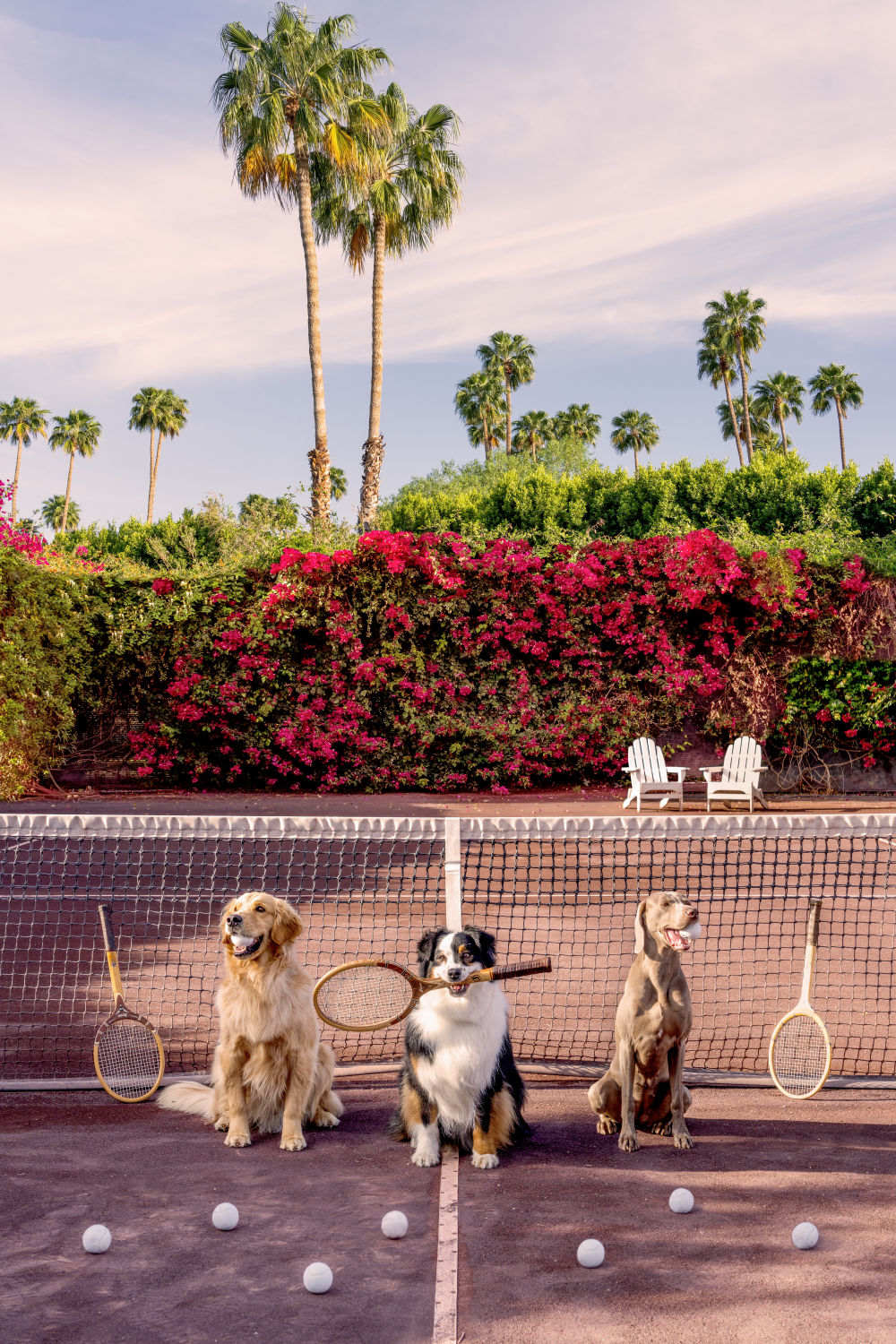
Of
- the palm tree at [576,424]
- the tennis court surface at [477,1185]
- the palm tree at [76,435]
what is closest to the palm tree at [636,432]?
the palm tree at [576,424]

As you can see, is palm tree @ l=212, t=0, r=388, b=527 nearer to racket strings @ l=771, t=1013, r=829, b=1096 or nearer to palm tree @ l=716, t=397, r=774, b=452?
racket strings @ l=771, t=1013, r=829, b=1096

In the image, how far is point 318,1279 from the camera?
3439mm

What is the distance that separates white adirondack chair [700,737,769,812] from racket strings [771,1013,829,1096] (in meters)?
10.6

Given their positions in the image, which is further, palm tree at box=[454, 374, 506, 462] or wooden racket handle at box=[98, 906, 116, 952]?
palm tree at box=[454, 374, 506, 462]

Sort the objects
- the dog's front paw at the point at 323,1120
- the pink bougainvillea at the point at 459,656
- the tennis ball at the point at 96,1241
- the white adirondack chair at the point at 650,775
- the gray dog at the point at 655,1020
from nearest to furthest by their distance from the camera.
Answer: the tennis ball at the point at 96,1241
the gray dog at the point at 655,1020
the dog's front paw at the point at 323,1120
the white adirondack chair at the point at 650,775
the pink bougainvillea at the point at 459,656

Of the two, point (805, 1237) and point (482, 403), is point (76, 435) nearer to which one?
point (482, 403)

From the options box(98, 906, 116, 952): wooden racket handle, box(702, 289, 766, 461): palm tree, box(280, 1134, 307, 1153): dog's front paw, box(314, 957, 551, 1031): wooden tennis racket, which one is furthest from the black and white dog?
box(702, 289, 766, 461): palm tree

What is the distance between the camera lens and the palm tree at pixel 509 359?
60.0m

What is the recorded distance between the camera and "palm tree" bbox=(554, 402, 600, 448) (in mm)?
65875

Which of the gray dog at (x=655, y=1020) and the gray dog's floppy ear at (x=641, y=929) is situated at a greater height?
the gray dog's floppy ear at (x=641, y=929)

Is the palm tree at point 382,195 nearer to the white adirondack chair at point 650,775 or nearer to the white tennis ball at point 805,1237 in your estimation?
the white adirondack chair at point 650,775

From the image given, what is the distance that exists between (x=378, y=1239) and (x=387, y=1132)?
1010mm

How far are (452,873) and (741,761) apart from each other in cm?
1255

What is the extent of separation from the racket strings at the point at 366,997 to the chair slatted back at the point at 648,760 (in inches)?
477
